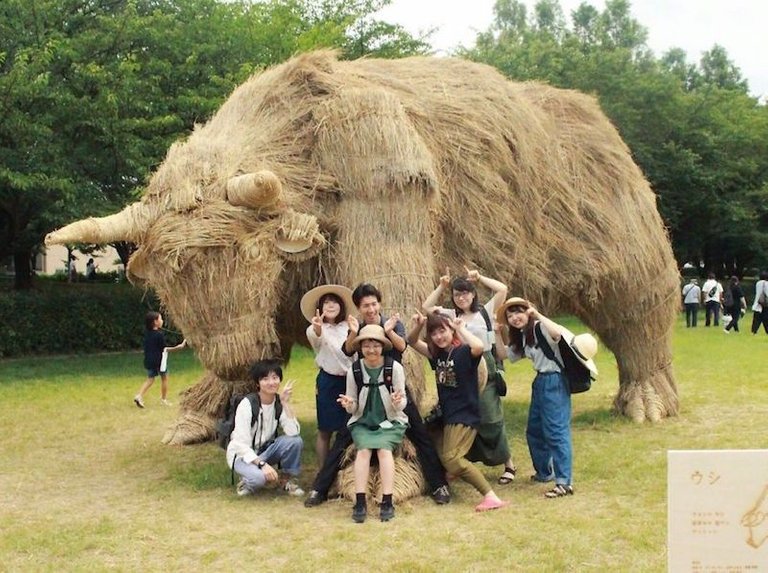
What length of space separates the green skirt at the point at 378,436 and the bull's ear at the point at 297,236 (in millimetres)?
1276

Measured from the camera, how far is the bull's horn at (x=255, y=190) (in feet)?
19.2

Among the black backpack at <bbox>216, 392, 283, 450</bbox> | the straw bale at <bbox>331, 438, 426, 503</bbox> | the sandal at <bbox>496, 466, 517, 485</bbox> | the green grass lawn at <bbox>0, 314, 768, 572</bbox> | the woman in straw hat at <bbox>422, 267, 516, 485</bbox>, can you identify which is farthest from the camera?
the sandal at <bbox>496, 466, 517, 485</bbox>

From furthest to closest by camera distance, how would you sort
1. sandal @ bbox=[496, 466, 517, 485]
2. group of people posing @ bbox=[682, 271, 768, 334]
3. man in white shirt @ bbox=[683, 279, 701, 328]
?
man in white shirt @ bbox=[683, 279, 701, 328]
group of people posing @ bbox=[682, 271, 768, 334]
sandal @ bbox=[496, 466, 517, 485]

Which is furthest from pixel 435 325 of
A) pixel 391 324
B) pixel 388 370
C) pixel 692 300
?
pixel 692 300

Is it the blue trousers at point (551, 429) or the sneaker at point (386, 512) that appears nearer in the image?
the sneaker at point (386, 512)

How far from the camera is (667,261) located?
30.1ft

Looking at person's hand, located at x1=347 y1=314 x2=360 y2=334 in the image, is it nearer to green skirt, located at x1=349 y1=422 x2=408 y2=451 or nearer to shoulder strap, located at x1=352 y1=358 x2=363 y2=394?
shoulder strap, located at x1=352 y1=358 x2=363 y2=394

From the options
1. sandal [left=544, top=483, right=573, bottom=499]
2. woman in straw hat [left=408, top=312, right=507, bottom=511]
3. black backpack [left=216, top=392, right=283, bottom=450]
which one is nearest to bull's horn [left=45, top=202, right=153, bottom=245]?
black backpack [left=216, top=392, right=283, bottom=450]

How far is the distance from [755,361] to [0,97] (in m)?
12.5

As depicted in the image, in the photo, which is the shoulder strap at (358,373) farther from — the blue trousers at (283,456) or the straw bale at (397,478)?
the blue trousers at (283,456)

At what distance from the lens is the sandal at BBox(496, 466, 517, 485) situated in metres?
6.52

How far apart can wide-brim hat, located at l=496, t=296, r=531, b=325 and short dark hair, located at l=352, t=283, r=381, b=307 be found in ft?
3.13

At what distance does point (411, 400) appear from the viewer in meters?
6.24

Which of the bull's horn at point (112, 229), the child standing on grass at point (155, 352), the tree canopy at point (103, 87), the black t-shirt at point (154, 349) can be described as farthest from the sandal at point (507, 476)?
the tree canopy at point (103, 87)
